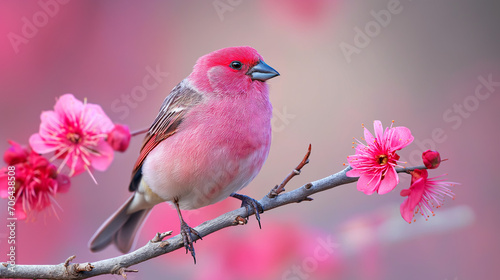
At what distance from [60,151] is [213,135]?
51 centimetres

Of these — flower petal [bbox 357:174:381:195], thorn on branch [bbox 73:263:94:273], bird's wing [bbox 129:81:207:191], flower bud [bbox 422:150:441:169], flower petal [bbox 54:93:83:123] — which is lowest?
flower bud [bbox 422:150:441:169]

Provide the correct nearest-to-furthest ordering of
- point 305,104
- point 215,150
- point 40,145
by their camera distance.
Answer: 1. point 40,145
2. point 215,150
3. point 305,104

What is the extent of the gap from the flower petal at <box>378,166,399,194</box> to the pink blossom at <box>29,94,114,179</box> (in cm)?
70

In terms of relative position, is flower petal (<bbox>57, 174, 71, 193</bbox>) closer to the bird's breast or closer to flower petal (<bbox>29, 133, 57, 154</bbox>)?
flower petal (<bbox>29, 133, 57, 154</bbox>)

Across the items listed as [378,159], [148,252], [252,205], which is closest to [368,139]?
[378,159]

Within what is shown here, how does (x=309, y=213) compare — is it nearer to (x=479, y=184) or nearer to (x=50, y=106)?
(x=479, y=184)

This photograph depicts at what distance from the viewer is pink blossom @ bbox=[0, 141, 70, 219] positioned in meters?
1.41

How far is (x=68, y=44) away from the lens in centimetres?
248

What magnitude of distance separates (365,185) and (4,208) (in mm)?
983

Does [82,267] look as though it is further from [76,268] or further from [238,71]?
[238,71]

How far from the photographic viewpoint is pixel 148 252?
1.48m

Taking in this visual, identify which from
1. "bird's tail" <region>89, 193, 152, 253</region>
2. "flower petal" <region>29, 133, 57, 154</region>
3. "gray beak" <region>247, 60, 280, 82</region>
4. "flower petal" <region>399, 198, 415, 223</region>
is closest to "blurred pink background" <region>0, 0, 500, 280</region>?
"bird's tail" <region>89, 193, 152, 253</region>

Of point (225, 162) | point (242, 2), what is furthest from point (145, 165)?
point (242, 2)

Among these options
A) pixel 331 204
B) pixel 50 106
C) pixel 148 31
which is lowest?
pixel 331 204
